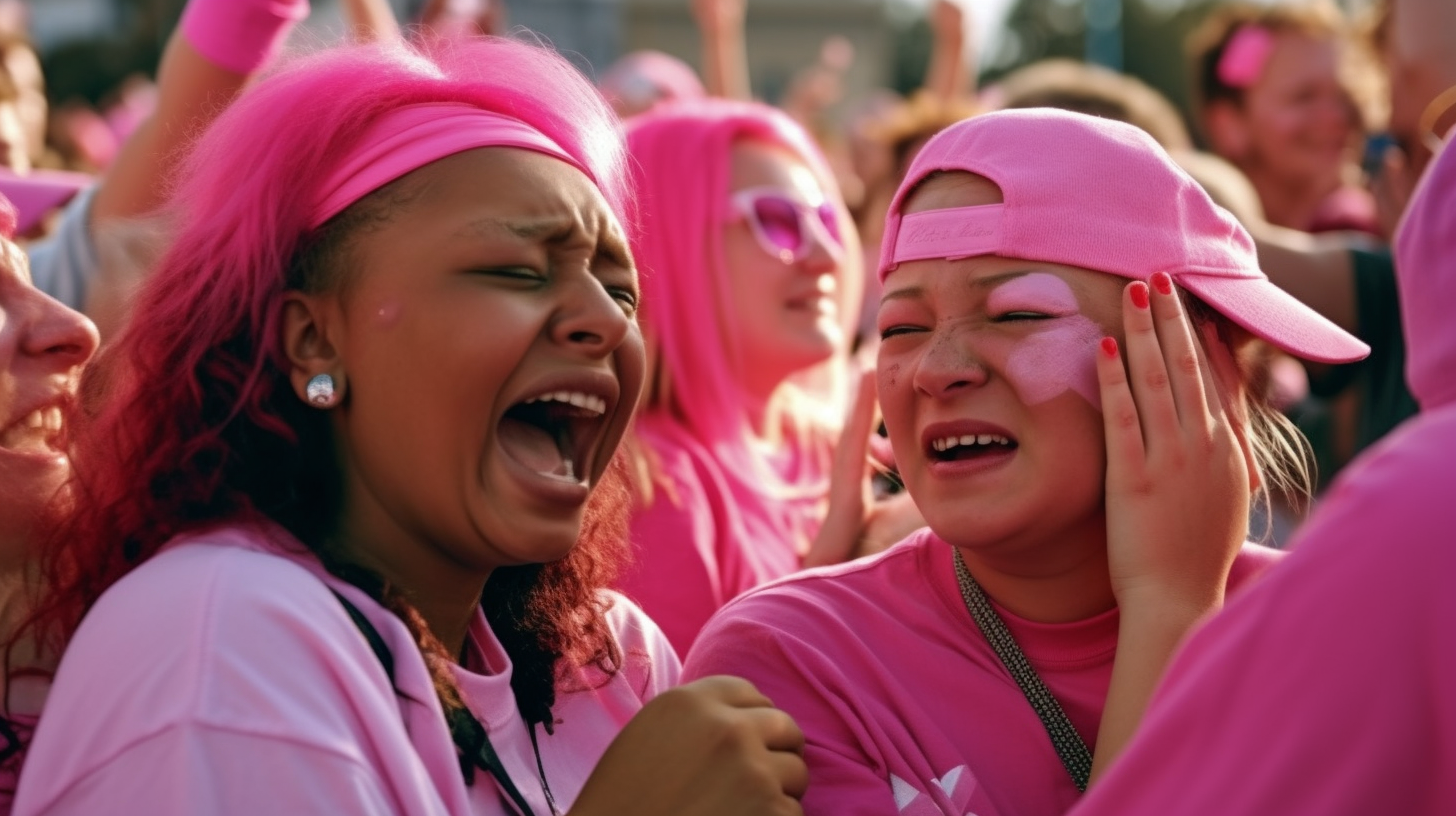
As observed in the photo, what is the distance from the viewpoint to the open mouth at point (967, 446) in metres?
2.21

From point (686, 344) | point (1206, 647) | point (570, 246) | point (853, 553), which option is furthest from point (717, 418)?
point (1206, 647)

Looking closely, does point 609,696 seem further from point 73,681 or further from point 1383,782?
point 1383,782

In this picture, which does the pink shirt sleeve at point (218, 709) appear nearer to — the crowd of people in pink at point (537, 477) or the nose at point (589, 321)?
the crowd of people in pink at point (537, 477)

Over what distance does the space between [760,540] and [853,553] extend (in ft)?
1.67

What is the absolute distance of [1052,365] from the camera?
2.16m

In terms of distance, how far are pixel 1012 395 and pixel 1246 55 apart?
4.47 metres

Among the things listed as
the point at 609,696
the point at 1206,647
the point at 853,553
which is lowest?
the point at 853,553

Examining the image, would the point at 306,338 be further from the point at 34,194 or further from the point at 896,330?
the point at 34,194

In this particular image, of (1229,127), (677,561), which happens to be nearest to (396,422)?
(677,561)

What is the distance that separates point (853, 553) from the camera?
309 centimetres

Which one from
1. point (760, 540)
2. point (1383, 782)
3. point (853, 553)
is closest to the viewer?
point (1383, 782)

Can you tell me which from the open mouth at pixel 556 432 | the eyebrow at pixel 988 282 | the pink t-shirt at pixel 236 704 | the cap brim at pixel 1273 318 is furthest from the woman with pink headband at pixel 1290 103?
the pink t-shirt at pixel 236 704

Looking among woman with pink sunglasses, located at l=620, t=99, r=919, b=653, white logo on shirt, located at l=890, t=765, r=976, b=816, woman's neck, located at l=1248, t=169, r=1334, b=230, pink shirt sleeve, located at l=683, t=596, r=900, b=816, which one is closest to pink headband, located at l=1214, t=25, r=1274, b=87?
woman's neck, located at l=1248, t=169, r=1334, b=230

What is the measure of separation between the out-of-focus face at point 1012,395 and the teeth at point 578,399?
447mm
